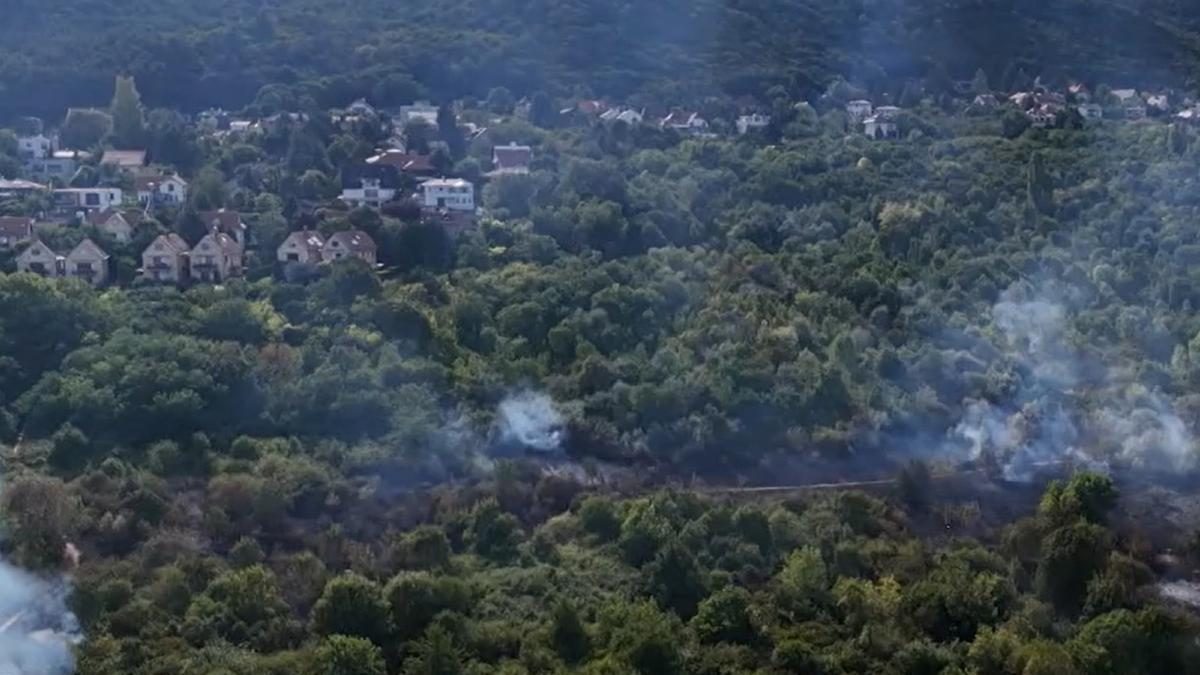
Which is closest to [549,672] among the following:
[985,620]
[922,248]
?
[985,620]

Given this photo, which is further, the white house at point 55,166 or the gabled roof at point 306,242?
the white house at point 55,166

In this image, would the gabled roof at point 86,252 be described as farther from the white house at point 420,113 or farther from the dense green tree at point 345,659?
the white house at point 420,113

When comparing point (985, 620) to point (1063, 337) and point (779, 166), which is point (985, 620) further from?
point (779, 166)

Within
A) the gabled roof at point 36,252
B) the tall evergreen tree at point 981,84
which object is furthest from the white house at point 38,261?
the tall evergreen tree at point 981,84

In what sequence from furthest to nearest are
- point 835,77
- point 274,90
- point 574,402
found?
→ point 835,77
point 274,90
point 574,402

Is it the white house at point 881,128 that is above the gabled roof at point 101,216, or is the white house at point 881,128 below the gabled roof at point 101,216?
below

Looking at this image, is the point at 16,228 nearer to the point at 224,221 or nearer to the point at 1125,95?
the point at 224,221
